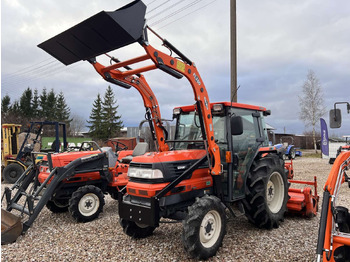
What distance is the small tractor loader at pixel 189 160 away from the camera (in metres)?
3.51

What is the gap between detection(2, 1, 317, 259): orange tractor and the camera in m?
3.51

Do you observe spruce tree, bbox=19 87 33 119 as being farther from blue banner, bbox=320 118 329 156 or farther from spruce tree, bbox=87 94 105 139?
blue banner, bbox=320 118 329 156

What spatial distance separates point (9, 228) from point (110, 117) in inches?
1274

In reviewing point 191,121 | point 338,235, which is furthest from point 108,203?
point 338,235

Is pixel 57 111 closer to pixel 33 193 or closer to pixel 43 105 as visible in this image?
pixel 43 105

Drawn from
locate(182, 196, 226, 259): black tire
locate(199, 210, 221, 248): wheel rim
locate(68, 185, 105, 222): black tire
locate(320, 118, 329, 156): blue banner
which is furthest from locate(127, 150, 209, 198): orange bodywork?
locate(320, 118, 329, 156): blue banner

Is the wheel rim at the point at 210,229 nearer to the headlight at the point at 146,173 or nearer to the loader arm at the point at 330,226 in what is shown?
the headlight at the point at 146,173

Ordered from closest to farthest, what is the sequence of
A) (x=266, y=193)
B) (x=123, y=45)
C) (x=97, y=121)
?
(x=123, y=45) < (x=266, y=193) < (x=97, y=121)

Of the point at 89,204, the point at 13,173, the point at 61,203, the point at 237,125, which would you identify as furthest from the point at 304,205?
the point at 13,173

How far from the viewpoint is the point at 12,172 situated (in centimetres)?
1073

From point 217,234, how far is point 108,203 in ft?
13.1

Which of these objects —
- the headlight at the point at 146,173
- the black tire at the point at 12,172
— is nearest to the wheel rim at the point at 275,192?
the headlight at the point at 146,173

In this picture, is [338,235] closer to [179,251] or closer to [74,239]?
[179,251]

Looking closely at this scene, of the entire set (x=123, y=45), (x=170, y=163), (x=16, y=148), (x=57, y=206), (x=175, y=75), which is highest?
(x=123, y=45)
